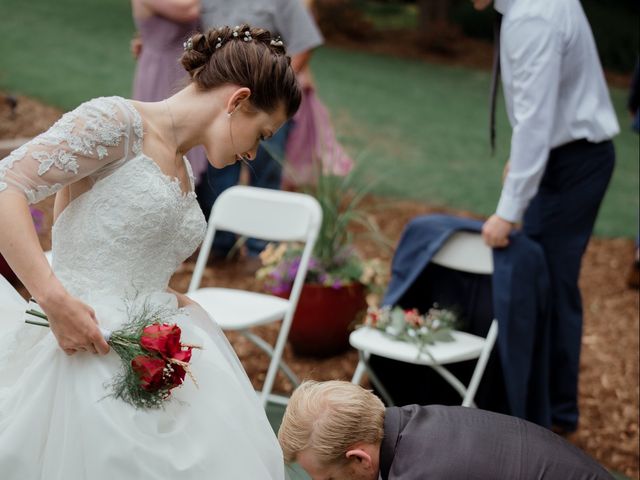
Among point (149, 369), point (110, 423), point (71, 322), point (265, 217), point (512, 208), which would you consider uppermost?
point (71, 322)

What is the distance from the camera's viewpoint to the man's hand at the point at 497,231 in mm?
4059

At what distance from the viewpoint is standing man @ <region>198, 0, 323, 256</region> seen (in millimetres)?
5508

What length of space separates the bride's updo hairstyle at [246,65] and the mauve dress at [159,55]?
308cm

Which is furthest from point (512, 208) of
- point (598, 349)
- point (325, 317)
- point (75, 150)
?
point (75, 150)

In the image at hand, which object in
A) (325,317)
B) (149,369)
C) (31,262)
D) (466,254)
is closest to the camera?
(31,262)

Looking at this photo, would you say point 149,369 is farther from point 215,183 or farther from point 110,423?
point 215,183

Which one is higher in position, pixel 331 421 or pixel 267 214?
pixel 331 421

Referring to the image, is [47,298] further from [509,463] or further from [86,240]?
A: [509,463]

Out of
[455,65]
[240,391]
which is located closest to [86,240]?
[240,391]

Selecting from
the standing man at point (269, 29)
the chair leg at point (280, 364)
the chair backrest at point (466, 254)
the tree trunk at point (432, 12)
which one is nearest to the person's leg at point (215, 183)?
the standing man at point (269, 29)

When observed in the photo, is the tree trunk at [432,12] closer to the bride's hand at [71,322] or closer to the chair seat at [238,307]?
the chair seat at [238,307]

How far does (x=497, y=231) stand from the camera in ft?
13.3

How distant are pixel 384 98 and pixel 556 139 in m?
7.83

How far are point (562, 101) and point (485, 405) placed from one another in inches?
52.7
